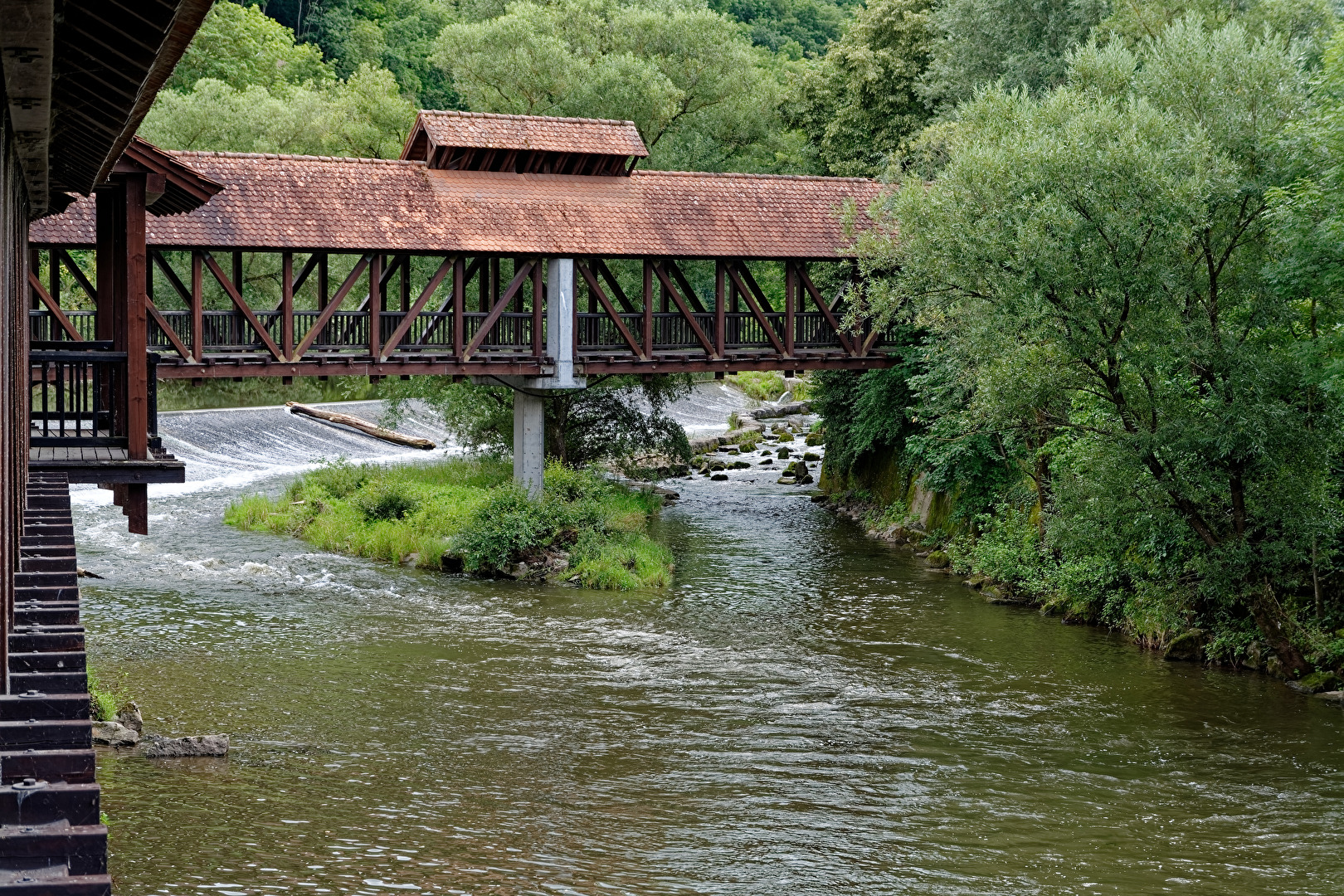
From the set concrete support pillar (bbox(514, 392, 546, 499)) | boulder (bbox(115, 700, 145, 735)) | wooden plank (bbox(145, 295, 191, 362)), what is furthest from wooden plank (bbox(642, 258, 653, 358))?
boulder (bbox(115, 700, 145, 735))

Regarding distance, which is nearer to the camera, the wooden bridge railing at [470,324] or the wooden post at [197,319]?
the wooden post at [197,319]

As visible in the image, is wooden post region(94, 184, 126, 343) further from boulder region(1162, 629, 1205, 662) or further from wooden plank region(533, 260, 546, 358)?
boulder region(1162, 629, 1205, 662)

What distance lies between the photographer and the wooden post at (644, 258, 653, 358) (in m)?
26.5

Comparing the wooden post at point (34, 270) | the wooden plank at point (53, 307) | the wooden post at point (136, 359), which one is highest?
the wooden post at point (34, 270)

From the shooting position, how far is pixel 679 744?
Answer: 14.9 m

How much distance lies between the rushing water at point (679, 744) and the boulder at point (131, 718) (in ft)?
1.43

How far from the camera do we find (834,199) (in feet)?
93.4

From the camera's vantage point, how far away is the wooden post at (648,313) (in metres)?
26.5

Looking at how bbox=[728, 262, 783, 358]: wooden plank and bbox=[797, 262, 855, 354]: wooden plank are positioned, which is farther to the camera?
bbox=[797, 262, 855, 354]: wooden plank

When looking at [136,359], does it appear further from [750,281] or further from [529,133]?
[750,281]

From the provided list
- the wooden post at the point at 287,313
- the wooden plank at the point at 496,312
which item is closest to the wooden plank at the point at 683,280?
the wooden plank at the point at 496,312

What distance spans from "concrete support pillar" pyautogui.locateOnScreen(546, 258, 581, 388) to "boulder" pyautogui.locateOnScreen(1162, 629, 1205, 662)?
11.1 m

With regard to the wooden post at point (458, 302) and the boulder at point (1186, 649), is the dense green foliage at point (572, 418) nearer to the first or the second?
the wooden post at point (458, 302)

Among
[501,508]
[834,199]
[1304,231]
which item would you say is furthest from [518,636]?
[834,199]
